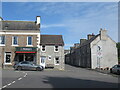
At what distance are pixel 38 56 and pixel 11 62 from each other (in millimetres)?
5099

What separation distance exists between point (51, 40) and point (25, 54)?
6.24 meters

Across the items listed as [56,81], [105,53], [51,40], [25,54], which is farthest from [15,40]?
[56,81]

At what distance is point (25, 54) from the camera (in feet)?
119

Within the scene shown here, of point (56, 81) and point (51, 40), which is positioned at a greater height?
point (51, 40)

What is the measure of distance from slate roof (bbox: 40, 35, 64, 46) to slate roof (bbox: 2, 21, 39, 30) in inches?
135

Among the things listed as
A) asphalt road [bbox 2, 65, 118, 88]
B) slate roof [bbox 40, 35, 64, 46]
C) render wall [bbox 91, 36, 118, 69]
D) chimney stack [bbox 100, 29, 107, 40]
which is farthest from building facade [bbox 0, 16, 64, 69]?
asphalt road [bbox 2, 65, 118, 88]

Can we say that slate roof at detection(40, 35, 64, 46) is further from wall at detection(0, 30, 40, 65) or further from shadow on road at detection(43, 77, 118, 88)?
shadow on road at detection(43, 77, 118, 88)

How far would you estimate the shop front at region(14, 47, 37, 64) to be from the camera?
34.9 metres

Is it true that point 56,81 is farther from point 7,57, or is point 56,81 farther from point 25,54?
point 7,57

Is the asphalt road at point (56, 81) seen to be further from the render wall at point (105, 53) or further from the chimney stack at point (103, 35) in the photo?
the chimney stack at point (103, 35)

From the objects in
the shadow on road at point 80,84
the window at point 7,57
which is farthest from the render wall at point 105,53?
the shadow on road at point 80,84

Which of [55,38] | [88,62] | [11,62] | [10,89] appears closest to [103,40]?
[88,62]

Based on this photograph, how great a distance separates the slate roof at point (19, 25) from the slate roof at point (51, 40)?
3437mm

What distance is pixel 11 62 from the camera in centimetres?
3538
